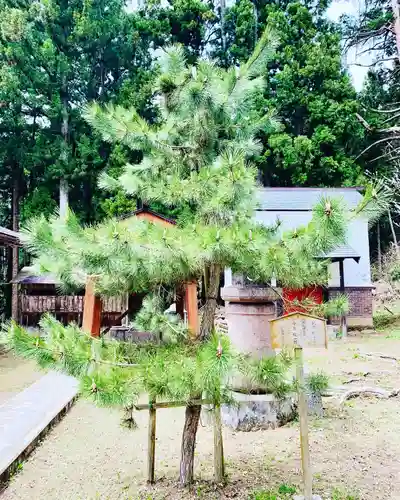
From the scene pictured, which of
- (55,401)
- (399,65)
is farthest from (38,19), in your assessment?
(55,401)

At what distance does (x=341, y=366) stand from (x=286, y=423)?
4.03 metres

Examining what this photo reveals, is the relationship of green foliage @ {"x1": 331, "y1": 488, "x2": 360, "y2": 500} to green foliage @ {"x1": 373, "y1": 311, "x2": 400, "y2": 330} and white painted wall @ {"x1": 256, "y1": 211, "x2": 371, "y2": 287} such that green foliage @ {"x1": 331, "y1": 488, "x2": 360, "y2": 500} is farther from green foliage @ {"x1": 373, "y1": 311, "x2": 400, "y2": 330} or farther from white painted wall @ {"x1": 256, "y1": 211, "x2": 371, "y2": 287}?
green foliage @ {"x1": 373, "y1": 311, "x2": 400, "y2": 330}

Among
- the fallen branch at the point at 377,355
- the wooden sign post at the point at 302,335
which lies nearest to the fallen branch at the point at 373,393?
the fallen branch at the point at 377,355

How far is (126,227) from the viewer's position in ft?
8.99

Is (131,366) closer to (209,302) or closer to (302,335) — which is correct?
(209,302)

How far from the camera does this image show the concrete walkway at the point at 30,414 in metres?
4.41

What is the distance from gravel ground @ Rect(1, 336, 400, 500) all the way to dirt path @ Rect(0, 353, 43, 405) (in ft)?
6.54

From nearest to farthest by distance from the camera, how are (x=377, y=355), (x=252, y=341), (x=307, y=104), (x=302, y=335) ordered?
(x=302, y=335), (x=252, y=341), (x=377, y=355), (x=307, y=104)

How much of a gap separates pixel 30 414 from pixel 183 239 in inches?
171

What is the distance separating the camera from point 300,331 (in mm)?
3221

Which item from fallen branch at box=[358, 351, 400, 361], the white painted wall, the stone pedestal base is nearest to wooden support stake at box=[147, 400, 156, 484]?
the stone pedestal base

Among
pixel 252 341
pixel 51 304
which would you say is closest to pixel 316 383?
pixel 252 341

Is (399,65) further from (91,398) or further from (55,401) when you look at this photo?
(91,398)

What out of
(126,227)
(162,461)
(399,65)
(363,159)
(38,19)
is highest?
(38,19)
